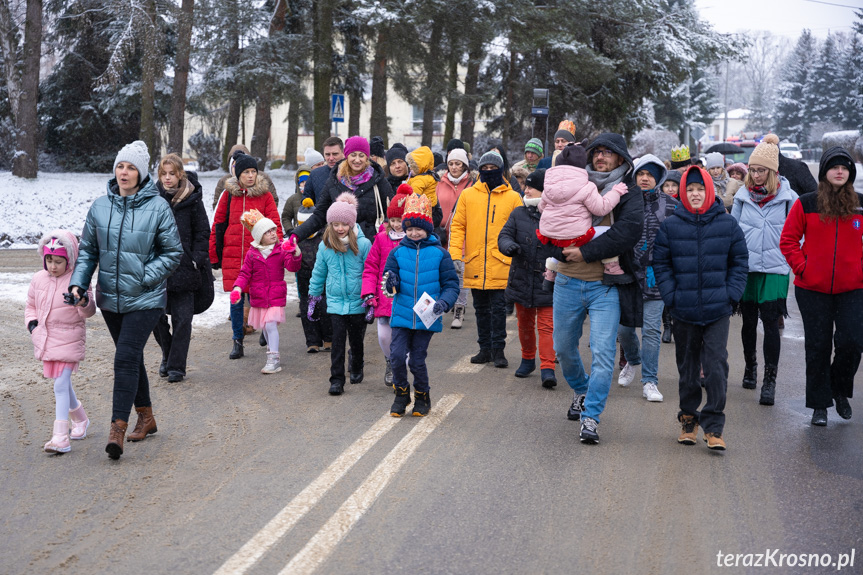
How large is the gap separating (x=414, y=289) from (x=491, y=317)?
86.4 inches

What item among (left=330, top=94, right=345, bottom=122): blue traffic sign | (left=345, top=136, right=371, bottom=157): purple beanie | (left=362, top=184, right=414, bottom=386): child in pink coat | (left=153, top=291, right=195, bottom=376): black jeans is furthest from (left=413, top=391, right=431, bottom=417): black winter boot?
(left=330, top=94, right=345, bottom=122): blue traffic sign

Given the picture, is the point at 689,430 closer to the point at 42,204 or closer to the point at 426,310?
the point at 426,310

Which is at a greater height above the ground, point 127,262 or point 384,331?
point 127,262

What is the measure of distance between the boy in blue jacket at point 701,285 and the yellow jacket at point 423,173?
5.16 metres

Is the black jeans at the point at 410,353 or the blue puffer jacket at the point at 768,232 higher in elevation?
the blue puffer jacket at the point at 768,232

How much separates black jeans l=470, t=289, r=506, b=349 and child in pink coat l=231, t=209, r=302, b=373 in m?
1.96

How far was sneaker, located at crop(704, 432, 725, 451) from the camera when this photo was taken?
6367 mm

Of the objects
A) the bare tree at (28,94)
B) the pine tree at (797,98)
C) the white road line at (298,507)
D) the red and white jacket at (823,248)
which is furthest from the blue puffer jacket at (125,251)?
the pine tree at (797,98)

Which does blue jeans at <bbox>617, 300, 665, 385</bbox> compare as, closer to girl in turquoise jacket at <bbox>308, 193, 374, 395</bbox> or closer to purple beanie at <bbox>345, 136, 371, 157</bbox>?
girl in turquoise jacket at <bbox>308, 193, 374, 395</bbox>

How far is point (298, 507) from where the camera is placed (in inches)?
204

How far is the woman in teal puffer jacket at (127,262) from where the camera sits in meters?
6.22

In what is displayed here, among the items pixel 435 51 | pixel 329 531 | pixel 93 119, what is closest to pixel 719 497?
pixel 329 531

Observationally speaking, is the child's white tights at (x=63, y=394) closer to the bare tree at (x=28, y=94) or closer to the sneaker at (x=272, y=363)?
the sneaker at (x=272, y=363)

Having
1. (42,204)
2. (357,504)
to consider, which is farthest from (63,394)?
(42,204)
